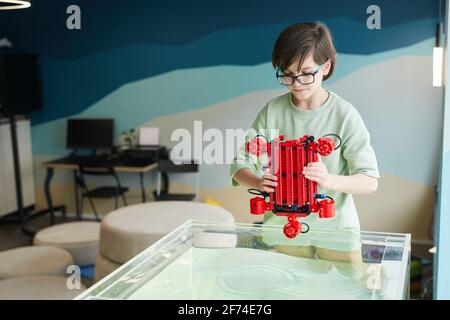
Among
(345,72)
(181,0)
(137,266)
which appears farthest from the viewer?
(181,0)

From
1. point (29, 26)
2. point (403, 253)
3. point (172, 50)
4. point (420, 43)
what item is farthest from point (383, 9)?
point (29, 26)

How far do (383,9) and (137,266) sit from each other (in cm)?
155

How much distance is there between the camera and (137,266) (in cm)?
158

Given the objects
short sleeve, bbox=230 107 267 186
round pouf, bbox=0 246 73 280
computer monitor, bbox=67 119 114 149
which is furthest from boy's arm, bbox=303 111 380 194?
computer monitor, bbox=67 119 114 149

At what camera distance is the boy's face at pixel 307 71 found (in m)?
1.67

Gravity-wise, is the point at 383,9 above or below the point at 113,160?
above

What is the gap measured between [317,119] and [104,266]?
1825mm

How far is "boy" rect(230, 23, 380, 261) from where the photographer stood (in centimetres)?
166

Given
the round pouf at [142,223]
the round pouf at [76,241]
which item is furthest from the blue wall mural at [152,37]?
the round pouf at [76,241]

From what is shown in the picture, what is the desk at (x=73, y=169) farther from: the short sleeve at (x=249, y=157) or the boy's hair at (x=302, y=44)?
the boy's hair at (x=302, y=44)

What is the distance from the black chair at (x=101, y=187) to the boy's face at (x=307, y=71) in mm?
3382

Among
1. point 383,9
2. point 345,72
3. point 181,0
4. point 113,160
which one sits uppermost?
point 181,0

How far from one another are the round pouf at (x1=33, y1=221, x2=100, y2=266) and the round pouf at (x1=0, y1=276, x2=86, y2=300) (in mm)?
798
